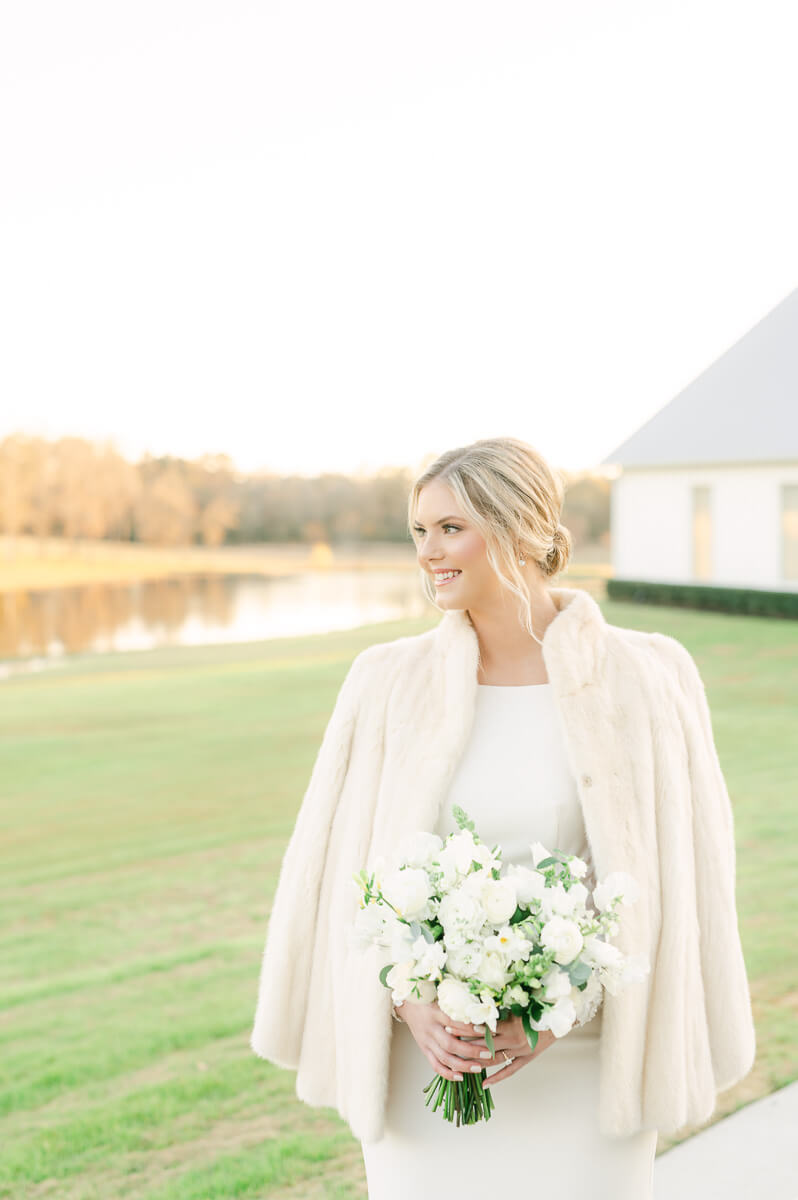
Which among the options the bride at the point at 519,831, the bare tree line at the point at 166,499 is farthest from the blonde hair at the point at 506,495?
the bare tree line at the point at 166,499

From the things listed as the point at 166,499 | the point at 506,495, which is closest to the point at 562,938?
the point at 506,495

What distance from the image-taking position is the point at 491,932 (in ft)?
5.19

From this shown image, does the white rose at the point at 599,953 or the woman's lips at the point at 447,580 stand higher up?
the woman's lips at the point at 447,580

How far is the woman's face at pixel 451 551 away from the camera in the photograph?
1.97 m

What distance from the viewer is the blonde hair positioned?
6.35ft

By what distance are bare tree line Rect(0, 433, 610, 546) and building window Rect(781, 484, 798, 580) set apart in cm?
2866

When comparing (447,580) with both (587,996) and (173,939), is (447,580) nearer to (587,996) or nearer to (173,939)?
(587,996)

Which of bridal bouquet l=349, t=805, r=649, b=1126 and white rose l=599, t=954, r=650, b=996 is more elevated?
bridal bouquet l=349, t=805, r=649, b=1126

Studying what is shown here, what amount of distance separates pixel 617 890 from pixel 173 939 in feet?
14.9

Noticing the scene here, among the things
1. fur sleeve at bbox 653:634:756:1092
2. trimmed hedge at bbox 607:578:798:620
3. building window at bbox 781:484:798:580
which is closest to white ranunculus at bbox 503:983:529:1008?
fur sleeve at bbox 653:634:756:1092

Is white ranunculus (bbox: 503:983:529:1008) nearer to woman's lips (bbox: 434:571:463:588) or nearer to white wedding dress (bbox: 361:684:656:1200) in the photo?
white wedding dress (bbox: 361:684:656:1200)

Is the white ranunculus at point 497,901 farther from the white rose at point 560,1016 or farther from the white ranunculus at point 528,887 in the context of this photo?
the white rose at point 560,1016

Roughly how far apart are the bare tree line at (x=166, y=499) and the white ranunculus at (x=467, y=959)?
4895 cm

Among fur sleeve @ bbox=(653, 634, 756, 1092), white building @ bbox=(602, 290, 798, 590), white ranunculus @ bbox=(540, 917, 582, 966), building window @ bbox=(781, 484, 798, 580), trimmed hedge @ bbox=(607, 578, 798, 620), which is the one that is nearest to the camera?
white ranunculus @ bbox=(540, 917, 582, 966)
